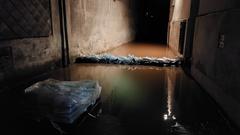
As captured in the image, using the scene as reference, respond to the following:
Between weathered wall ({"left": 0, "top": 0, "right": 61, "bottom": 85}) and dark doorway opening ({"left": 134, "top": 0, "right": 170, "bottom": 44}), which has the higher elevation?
dark doorway opening ({"left": 134, "top": 0, "right": 170, "bottom": 44})

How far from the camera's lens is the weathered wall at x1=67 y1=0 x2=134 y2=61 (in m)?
4.43

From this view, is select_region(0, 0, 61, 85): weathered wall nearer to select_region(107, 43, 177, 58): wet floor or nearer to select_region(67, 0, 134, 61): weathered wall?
select_region(67, 0, 134, 61): weathered wall

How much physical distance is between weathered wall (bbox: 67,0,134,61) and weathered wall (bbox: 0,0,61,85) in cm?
52

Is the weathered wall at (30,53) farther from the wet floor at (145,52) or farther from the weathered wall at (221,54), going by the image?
the weathered wall at (221,54)

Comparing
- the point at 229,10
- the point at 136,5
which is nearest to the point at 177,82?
the point at 229,10

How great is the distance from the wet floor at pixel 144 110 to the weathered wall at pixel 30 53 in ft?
1.36

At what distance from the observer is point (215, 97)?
2.37 metres

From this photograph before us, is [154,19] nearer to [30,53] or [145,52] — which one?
[145,52]

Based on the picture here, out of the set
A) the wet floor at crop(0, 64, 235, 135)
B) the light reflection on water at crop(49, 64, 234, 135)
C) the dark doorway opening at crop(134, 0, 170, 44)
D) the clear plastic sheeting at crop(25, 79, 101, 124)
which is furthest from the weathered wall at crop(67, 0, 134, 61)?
the dark doorway opening at crop(134, 0, 170, 44)

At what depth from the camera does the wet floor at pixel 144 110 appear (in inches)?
66.5

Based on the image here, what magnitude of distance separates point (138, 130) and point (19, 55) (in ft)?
7.48

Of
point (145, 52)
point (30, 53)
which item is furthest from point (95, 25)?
point (30, 53)

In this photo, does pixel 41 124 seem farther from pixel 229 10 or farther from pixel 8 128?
pixel 229 10

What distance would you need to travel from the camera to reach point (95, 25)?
18.4 feet
